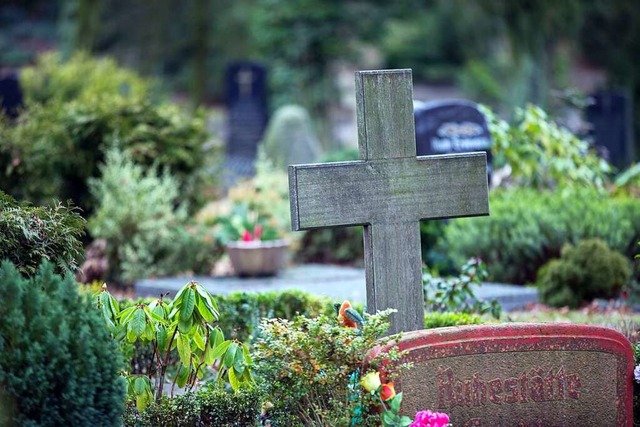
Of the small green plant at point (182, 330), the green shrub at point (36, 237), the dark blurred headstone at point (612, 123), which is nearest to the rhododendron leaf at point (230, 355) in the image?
the small green plant at point (182, 330)

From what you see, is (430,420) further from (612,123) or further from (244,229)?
(612,123)

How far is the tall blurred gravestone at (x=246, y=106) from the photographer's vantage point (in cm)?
2556

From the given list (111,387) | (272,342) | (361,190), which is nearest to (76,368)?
(111,387)

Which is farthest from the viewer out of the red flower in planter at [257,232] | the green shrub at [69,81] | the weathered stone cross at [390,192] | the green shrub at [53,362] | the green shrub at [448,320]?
the green shrub at [69,81]

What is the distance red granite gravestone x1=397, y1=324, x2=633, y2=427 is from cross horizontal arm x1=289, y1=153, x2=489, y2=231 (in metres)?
0.82

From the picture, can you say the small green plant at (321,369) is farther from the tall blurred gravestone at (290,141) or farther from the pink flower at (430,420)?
the tall blurred gravestone at (290,141)

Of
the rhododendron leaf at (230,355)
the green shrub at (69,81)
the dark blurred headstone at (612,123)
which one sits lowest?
the rhododendron leaf at (230,355)

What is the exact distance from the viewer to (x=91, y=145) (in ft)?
39.3

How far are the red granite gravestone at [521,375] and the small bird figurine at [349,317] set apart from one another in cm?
32

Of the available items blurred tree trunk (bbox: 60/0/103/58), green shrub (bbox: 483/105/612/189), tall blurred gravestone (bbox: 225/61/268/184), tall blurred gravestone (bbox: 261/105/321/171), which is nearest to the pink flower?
green shrub (bbox: 483/105/612/189)

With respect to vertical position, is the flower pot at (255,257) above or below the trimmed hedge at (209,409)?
above

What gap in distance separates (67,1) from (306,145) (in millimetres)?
20381

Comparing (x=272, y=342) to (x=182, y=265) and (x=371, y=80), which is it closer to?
(x=371, y=80)

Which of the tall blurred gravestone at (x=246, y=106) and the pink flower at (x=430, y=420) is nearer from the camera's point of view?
the pink flower at (x=430, y=420)
